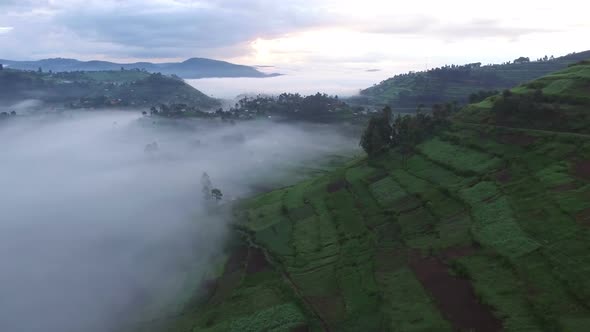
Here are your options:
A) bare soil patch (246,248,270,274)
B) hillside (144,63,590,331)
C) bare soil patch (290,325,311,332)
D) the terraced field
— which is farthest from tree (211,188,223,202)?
bare soil patch (290,325,311,332)

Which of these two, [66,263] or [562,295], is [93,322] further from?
[562,295]

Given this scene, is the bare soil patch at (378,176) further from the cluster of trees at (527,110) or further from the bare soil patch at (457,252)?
the bare soil patch at (457,252)

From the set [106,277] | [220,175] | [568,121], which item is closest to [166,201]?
[220,175]

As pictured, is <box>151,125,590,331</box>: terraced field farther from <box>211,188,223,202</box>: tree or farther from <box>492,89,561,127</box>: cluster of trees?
<box>211,188,223,202</box>: tree

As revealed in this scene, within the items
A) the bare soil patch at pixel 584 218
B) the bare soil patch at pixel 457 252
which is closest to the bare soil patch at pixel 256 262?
the bare soil patch at pixel 457 252

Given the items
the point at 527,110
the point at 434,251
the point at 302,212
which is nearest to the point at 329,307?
the point at 434,251
